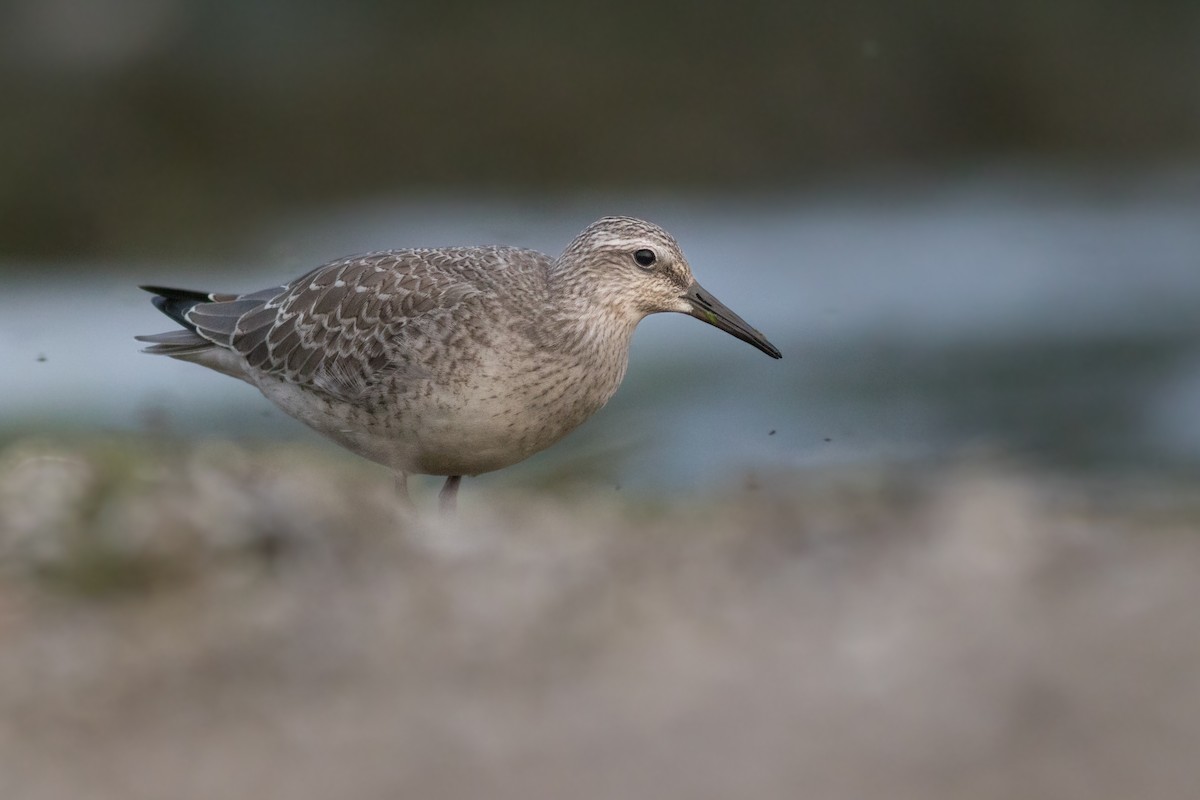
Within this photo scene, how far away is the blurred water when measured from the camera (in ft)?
43.5

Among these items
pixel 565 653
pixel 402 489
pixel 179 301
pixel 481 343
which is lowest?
pixel 565 653

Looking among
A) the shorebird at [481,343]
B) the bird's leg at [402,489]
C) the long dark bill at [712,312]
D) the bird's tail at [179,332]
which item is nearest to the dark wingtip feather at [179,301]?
the bird's tail at [179,332]

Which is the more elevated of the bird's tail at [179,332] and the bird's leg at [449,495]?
the bird's tail at [179,332]

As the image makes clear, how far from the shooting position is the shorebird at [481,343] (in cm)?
748

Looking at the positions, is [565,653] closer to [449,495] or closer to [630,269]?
[630,269]

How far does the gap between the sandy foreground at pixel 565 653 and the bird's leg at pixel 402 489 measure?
31.9 inches

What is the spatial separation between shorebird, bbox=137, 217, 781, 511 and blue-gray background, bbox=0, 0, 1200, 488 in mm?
6223

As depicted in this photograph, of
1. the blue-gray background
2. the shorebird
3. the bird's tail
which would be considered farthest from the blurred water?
the shorebird

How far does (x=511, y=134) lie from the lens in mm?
19656

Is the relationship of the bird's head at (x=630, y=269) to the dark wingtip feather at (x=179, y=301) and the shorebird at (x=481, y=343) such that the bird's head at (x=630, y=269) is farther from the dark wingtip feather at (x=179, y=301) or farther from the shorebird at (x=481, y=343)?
the dark wingtip feather at (x=179, y=301)

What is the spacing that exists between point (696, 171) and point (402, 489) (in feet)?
40.3

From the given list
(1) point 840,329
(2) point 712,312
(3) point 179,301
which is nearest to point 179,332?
(3) point 179,301

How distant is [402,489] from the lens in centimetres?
826

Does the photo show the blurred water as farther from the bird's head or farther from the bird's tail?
the bird's head
